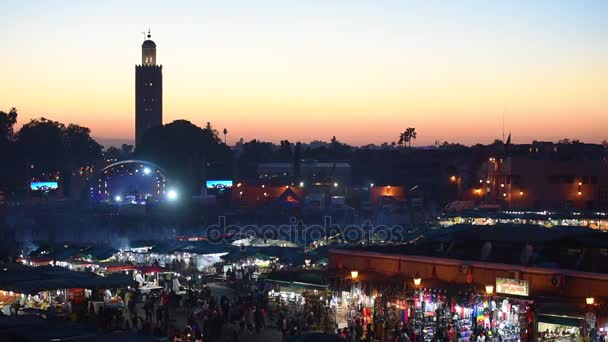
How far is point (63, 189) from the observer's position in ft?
295

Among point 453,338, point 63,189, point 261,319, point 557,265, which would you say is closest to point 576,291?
point 557,265

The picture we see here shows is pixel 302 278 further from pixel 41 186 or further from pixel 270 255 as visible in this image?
pixel 41 186

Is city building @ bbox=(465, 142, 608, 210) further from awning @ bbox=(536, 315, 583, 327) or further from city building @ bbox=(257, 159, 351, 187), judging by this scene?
awning @ bbox=(536, 315, 583, 327)

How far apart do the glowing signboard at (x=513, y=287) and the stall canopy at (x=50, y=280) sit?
7.81 metres

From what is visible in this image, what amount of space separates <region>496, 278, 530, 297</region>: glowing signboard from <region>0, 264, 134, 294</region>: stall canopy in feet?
25.6

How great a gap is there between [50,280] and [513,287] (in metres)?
9.40

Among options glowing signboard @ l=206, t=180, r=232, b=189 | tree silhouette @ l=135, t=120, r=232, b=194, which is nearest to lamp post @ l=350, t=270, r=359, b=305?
glowing signboard @ l=206, t=180, r=232, b=189

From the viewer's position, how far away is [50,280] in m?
19.0

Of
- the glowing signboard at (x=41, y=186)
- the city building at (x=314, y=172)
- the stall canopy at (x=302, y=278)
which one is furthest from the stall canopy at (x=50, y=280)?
the glowing signboard at (x=41, y=186)

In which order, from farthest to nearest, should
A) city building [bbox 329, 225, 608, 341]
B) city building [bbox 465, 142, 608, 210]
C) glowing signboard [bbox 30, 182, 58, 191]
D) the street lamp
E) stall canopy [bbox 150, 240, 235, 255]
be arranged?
glowing signboard [bbox 30, 182, 58, 191] < city building [bbox 465, 142, 608, 210] < stall canopy [bbox 150, 240, 235, 255] < the street lamp < city building [bbox 329, 225, 608, 341]

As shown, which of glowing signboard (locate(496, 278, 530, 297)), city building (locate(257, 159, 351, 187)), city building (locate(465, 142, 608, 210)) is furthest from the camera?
city building (locate(257, 159, 351, 187))

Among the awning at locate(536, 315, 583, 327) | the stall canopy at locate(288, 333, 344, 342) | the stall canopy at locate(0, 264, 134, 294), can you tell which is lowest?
the awning at locate(536, 315, 583, 327)

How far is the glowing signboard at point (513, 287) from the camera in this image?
653 inches

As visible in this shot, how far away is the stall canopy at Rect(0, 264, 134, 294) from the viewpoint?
60.1 feet
